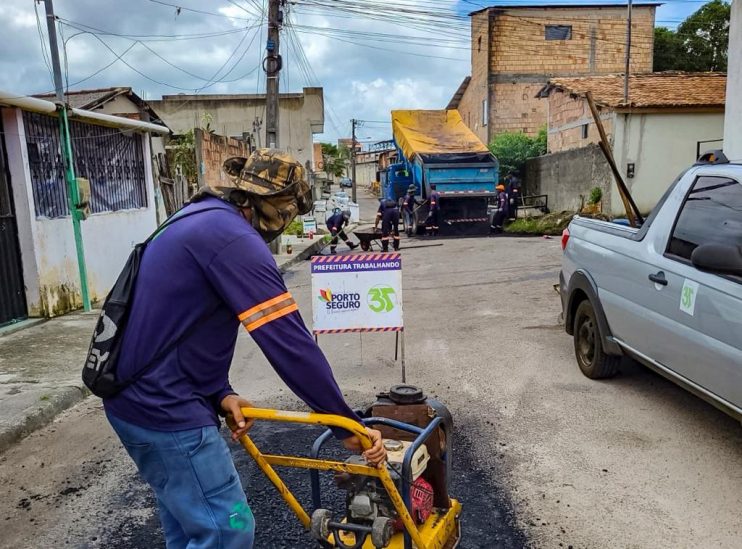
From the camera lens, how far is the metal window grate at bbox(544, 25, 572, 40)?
3484 cm

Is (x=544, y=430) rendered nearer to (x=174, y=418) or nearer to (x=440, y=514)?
(x=440, y=514)

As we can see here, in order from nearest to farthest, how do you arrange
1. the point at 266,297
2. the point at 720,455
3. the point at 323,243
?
the point at 266,297
the point at 720,455
the point at 323,243

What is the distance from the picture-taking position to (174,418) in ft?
6.75

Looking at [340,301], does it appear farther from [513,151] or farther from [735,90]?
[513,151]

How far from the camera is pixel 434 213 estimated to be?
68.1ft

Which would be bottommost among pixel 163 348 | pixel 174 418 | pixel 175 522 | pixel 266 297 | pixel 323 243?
pixel 323 243

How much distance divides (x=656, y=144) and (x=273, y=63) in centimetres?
1220

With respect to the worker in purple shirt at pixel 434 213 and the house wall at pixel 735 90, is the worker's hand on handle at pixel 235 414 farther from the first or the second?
the worker in purple shirt at pixel 434 213

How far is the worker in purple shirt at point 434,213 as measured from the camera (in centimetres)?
2041

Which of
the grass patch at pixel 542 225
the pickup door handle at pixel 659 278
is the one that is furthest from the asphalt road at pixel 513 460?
the grass patch at pixel 542 225

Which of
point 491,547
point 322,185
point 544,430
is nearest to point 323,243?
point 544,430

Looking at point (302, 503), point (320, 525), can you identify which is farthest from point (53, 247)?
point (320, 525)

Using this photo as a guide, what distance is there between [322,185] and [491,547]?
177 ft

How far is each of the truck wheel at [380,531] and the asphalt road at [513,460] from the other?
3.08ft
